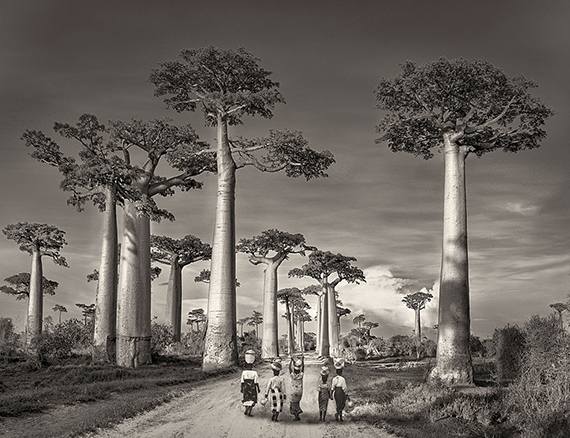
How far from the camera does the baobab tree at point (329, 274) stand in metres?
40.1

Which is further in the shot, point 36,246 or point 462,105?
point 36,246

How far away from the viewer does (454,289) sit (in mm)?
17734

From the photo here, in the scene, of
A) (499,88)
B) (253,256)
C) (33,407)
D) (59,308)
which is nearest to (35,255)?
(253,256)

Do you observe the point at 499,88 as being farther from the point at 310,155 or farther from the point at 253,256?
the point at 253,256

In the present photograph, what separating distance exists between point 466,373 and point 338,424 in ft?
24.4

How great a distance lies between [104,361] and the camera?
75.7ft

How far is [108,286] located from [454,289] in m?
14.1

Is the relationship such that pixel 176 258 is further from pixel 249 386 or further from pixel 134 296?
pixel 249 386

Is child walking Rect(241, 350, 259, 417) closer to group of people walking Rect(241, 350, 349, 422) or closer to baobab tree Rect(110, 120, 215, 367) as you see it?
group of people walking Rect(241, 350, 349, 422)

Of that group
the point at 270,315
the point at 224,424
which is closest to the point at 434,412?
the point at 224,424

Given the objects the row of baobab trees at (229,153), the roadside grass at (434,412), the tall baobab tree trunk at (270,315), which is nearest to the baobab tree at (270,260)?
the tall baobab tree trunk at (270,315)

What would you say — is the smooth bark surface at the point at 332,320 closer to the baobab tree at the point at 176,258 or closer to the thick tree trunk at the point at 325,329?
the thick tree trunk at the point at 325,329

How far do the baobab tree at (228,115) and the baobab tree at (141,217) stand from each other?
4.79 ft

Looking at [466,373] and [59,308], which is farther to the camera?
[59,308]
